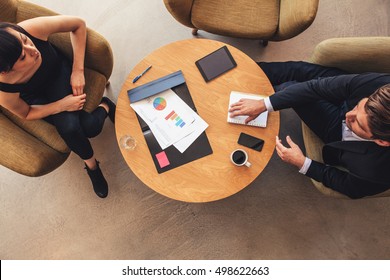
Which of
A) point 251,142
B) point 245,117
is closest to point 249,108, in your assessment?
point 245,117

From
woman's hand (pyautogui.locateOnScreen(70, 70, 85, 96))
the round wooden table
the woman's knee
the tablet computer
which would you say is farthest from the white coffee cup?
woman's hand (pyautogui.locateOnScreen(70, 70, 85, 96))

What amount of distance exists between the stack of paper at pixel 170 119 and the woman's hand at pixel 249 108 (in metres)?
0.18

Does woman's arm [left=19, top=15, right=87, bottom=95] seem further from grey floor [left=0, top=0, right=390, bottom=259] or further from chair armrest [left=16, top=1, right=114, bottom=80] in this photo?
grey floor [left=0, top=0, right=390, bottom=259]

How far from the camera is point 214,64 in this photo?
1738mm

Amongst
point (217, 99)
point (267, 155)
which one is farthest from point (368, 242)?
point (217, 99)

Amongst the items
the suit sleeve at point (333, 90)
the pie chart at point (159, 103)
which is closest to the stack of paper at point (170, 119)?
the pie chart at point (159, 103)

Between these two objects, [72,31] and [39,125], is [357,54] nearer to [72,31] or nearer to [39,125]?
[72,31]

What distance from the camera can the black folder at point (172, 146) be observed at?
5.40 feet

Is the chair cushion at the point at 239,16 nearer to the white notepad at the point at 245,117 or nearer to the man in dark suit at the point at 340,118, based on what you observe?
the man in dark suit at the point at 340,118

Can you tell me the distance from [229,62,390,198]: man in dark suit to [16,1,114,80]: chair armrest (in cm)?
85

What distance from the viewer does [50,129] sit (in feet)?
6.14

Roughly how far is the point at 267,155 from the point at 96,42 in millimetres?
1175

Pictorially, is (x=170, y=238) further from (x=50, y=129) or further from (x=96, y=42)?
(x=96, y=42)

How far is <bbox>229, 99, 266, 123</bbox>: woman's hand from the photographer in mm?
1624
